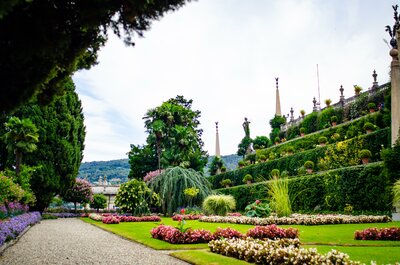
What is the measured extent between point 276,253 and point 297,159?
18916 mm

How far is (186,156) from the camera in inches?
1335

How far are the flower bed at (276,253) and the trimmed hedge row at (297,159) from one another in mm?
13477

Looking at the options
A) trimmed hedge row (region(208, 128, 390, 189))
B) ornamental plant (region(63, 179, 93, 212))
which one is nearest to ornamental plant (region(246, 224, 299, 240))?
trimmed hedge row (region(208, 128, 390, 189))

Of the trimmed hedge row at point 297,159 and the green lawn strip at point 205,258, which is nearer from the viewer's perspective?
the green lawn strip at point 205,258

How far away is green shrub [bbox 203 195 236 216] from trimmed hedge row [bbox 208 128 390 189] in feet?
14.1

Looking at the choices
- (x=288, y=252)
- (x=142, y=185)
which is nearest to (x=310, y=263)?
(x=288, y=252)

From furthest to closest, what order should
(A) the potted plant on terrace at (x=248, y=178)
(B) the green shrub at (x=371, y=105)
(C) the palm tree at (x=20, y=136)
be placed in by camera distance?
(A) the potted plant on terrace at (x=248, y=178), (B) the green shrub at (x=371, y=105), (C) the palm tree at (x=20, y=136)

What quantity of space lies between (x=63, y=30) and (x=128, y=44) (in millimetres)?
723

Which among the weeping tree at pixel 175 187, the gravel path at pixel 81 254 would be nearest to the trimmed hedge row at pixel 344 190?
the weeping tree at pixel 175 187

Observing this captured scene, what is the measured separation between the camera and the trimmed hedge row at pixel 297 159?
1805cm

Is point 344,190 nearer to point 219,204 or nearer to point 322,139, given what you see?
point 219,204

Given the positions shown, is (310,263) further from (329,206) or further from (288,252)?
(329,206)

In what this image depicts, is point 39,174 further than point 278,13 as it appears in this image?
Yes

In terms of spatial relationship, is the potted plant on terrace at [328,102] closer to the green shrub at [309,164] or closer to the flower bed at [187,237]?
the green shrub at [309,164]
